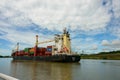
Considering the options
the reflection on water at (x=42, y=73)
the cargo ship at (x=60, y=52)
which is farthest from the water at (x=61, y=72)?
the cargo ship at (x=60, y=52)

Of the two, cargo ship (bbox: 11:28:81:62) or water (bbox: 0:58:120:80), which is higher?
cargo ship (bbox: 11:28:81:62)

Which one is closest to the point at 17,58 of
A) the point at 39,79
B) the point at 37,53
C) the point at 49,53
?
the point at 37,53

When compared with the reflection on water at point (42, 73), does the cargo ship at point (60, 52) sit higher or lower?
higher

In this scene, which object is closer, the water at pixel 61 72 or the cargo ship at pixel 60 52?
the water at pixel 61 72

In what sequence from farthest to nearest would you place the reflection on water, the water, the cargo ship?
1. the cargo ship
2. the water
3. the reflection on water

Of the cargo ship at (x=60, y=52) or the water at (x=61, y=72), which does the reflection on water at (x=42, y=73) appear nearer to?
the water at (x=61, y=72)

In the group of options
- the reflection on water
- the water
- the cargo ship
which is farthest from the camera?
the cargo ship

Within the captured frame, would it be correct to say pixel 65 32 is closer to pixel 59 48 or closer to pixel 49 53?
pixel 59 48

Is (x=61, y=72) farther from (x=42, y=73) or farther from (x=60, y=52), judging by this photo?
(x=60, y=52)

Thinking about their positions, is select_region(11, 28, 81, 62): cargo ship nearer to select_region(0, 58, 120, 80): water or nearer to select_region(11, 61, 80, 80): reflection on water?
select_region(0, 58, 120, 80): water

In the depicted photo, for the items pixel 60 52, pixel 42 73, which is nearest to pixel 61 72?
pixel 42 73

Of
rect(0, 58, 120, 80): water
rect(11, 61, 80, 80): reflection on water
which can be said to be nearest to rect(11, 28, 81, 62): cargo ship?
rect(0, 58, 120, 80): water

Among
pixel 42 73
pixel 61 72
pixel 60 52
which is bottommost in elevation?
pixel 61 72

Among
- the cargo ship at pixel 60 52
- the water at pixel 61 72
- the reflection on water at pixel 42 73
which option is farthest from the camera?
the cargo ship at pixel 60 52
